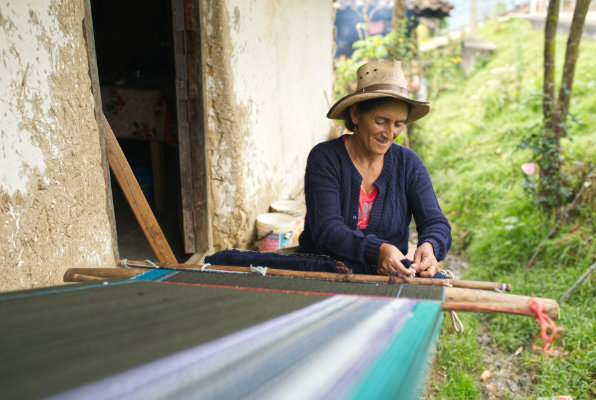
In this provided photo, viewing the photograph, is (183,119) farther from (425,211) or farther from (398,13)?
(398,13)

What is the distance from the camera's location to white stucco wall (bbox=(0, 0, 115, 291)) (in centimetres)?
157

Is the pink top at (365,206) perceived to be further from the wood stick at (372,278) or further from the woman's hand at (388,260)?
the wood stick at (372,278)

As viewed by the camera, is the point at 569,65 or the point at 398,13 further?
the point at 398,13

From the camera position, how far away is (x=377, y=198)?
224cm

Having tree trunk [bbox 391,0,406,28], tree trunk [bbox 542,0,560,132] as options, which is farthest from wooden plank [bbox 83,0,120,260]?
tree trunk [bbox 391,0,406,28]

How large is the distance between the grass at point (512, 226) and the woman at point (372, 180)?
1186 mm

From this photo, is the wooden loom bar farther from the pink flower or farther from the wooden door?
the pink flower

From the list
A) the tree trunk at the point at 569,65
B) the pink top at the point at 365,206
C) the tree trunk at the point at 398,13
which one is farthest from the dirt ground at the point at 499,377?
the tree trunk at the point at 398,13

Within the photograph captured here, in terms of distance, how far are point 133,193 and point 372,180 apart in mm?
1409

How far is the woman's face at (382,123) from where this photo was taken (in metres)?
2.14

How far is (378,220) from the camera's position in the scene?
7.32 ft

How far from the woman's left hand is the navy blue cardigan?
0.50 ft

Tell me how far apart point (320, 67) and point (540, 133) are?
9.34 ft

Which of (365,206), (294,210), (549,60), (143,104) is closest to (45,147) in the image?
(365,206)
